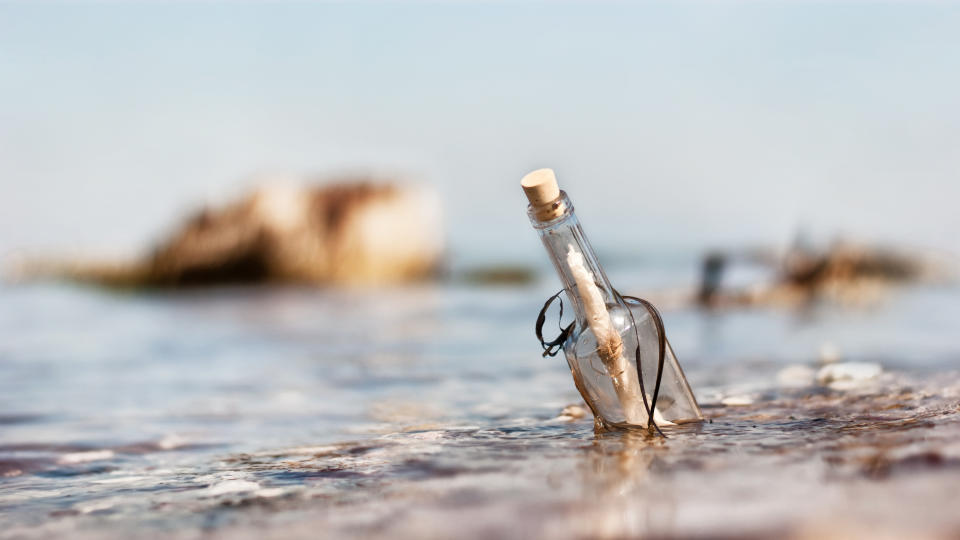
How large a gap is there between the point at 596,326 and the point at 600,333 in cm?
2

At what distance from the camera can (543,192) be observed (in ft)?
6.55

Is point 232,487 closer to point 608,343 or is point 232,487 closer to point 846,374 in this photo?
point 608,343

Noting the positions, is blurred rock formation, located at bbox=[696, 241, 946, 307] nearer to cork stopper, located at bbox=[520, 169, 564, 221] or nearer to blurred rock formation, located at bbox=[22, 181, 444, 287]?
cork stopper, located at bbox=[520, 169, 564, 221]

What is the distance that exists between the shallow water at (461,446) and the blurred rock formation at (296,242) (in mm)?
12815

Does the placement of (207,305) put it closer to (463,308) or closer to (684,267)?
(463,308)

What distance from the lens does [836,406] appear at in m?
2.60

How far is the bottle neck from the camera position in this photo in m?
2.04

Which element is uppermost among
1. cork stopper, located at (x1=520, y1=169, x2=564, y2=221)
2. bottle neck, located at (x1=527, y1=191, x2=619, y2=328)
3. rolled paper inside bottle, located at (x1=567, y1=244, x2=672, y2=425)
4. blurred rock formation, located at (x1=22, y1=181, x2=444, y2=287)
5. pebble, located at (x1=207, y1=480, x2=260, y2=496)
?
blurred rock formation, located at (x1=22, y1=181, x2=444, y2=287)

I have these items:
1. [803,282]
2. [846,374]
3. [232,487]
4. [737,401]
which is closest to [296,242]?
[803,282]

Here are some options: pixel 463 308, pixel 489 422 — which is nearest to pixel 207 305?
pixel 463 308

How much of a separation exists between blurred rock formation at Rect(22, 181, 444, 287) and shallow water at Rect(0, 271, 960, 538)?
12815 millimetres

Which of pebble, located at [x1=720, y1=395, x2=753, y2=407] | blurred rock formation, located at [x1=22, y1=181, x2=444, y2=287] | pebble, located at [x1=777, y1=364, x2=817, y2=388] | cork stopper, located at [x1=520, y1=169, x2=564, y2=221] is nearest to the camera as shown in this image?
cork stopper, located at [x1=520, y1=169, x2=564, y2=221]

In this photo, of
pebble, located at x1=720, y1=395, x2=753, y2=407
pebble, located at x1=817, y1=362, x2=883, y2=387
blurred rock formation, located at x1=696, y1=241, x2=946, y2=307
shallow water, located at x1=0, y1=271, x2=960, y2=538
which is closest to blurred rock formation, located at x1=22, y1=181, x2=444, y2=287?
blurred rock formation, located at x1=696, y1=241, x2=946, y2=307

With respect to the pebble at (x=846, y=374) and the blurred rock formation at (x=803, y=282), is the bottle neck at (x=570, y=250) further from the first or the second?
the blurred rock formation at (x=803, y=282)
